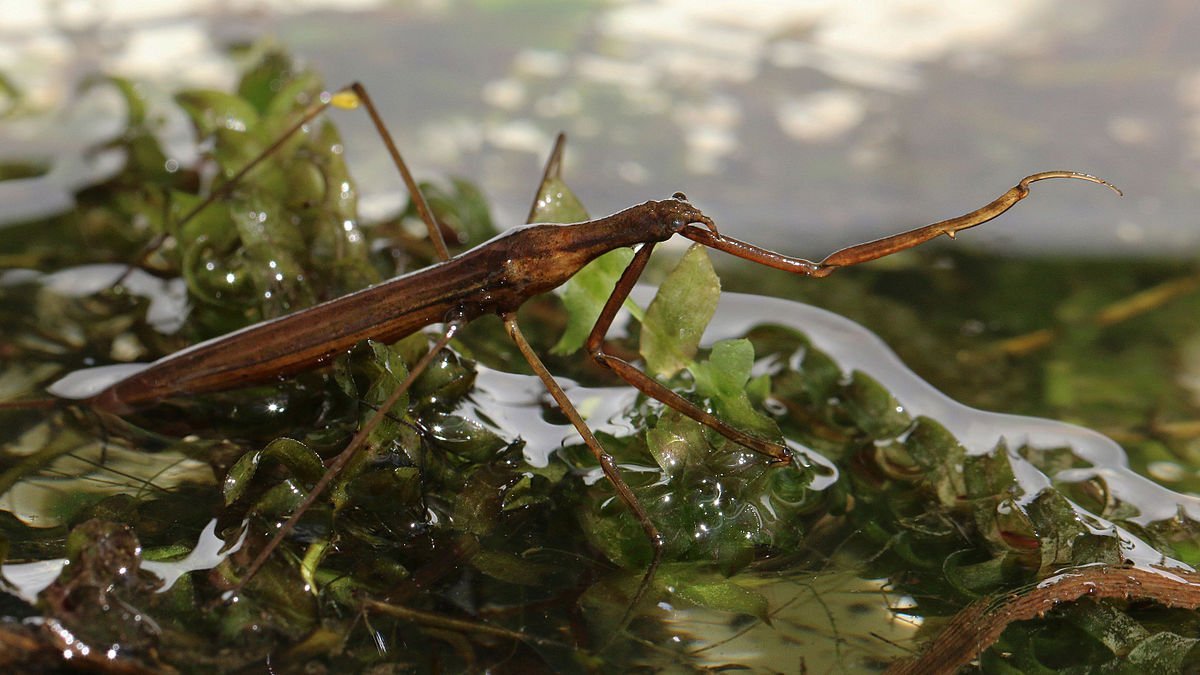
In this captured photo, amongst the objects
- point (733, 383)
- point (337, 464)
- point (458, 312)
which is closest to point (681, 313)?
point (733, 383)

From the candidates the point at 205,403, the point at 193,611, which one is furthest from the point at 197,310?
the point at 193,611

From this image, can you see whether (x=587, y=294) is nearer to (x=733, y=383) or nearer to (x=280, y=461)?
(x=733, y=383)

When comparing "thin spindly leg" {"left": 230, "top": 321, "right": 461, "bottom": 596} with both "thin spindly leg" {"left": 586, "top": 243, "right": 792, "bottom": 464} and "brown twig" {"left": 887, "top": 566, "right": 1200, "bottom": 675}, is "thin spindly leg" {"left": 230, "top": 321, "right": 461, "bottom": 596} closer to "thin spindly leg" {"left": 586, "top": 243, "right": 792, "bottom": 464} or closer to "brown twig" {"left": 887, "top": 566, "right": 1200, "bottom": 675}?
"thin spindly leg" {"left": 586, "top": 243, "right": 792, "bottom": 464}

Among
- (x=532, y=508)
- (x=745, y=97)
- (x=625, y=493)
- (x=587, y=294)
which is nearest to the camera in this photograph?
(x=625, y=493)

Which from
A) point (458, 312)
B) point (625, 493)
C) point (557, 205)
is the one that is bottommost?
point (625, 493)

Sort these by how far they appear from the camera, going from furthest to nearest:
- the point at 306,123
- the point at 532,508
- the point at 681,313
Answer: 1. the point at 306,123
2. the point at 681,313
3. the point at 532,508

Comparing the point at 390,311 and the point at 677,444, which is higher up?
the point at 390,311
